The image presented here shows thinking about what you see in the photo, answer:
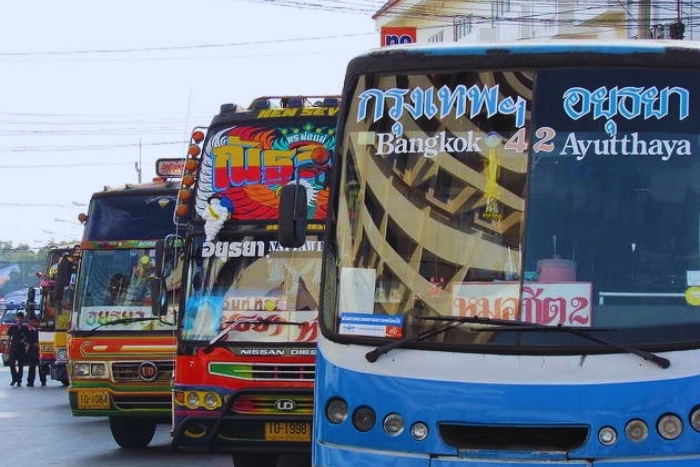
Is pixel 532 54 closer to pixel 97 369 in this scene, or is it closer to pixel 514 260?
pixel 514 260

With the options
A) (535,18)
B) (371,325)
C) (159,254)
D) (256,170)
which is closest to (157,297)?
(159,254)

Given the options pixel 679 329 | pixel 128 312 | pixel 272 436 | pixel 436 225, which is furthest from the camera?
pixel 128 312

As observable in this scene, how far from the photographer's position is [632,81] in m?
7.10

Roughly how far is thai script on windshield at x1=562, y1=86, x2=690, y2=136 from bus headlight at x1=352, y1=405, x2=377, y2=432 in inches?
75.2

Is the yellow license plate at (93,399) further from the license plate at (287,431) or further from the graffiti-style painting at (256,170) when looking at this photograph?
the license plate at (287,431)

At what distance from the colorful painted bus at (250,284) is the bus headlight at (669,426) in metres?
4.21

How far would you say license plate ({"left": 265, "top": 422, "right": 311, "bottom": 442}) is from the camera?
10.4 meters

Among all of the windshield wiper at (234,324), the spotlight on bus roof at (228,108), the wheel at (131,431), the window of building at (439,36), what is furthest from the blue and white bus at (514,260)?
the window of building at (439,36)

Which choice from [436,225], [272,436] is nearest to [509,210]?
[436,225]

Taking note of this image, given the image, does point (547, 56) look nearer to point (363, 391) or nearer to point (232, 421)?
point (363, 391)

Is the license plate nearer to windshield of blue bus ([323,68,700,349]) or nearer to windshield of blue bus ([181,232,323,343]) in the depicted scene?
windshield of blue bus ([181,232,323,343])

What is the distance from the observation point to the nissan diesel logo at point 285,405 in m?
10.5

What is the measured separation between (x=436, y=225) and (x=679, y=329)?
139 centimetres

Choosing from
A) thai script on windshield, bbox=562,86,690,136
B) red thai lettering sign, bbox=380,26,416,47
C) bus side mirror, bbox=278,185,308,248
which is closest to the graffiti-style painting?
bus side mirror, bbox=278,185,308,248
